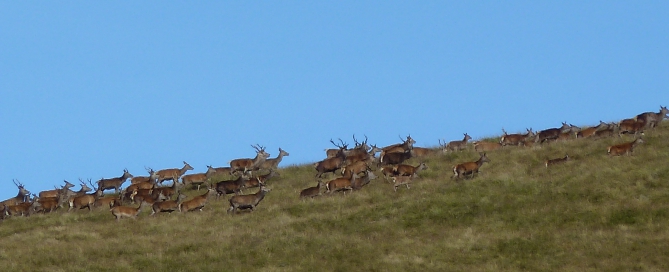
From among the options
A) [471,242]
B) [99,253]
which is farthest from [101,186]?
[471,242]

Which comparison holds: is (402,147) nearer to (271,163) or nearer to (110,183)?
(271,163)

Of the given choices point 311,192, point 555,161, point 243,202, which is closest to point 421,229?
point 311,192

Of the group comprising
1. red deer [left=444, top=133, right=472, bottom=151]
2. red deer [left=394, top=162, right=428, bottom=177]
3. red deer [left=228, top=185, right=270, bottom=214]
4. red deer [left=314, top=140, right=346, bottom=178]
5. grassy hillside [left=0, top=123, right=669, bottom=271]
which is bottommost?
grassy hillside [left=0, top=123, right=669, bottom=271]

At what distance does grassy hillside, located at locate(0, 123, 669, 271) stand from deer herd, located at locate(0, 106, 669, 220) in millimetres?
503

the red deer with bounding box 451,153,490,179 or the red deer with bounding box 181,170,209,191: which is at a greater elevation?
the red deer with bounding box 181,170,209,191

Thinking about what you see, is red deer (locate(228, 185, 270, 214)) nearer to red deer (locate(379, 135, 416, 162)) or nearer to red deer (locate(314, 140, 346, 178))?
red deer (locate(314, 140, 346, 178))

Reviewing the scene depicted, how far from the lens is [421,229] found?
2250 cm

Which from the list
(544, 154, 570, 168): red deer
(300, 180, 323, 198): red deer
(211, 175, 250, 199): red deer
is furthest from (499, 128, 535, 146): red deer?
(211, 175, 250, 199): red deer

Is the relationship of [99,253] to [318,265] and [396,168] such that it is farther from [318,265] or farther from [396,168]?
[396,168]

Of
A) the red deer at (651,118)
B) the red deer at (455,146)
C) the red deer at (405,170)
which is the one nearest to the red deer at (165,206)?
the red deer at (405,170)

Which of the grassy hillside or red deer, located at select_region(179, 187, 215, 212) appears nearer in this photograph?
the grassy hillside

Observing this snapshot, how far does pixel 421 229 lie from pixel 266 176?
364 inches

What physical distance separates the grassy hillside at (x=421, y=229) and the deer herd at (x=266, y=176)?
50cm

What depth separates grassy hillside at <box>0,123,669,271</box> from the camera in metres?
19.8
